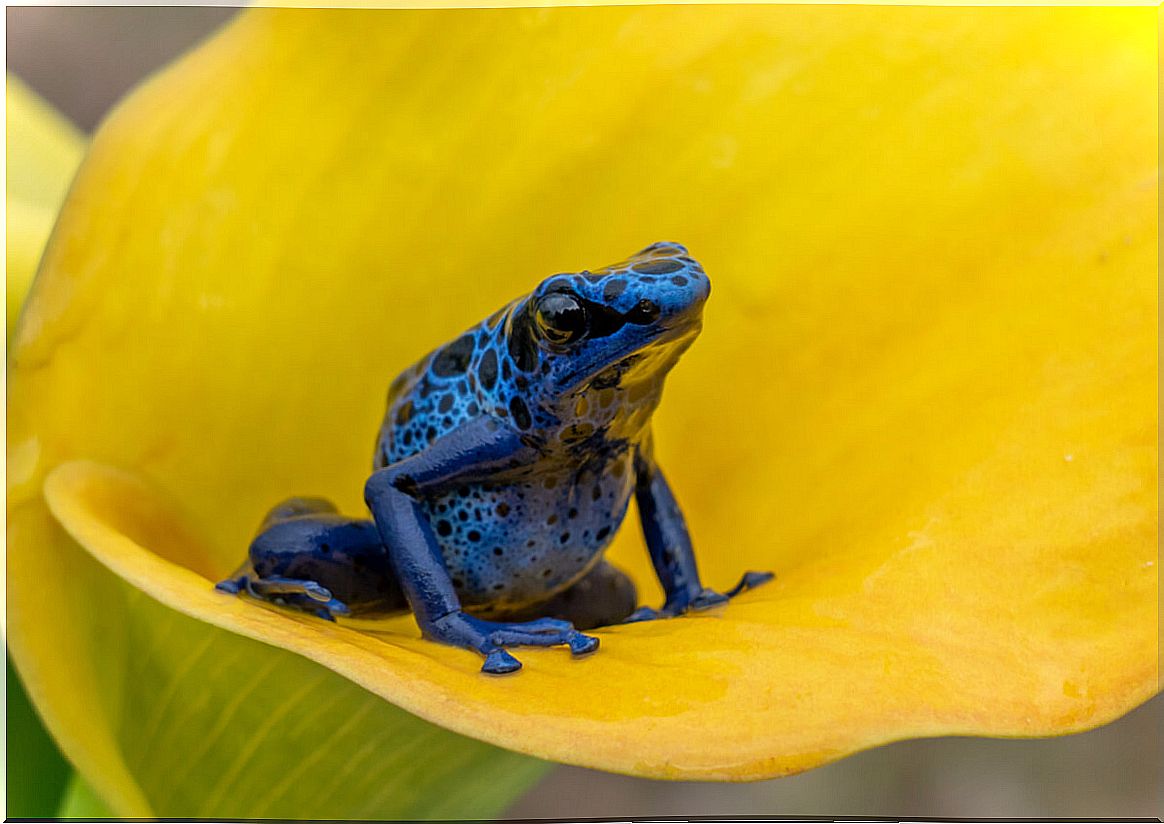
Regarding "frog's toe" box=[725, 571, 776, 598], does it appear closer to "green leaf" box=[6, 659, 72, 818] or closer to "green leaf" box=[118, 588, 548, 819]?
"green leaf" box=[118, 588, 548, 819]

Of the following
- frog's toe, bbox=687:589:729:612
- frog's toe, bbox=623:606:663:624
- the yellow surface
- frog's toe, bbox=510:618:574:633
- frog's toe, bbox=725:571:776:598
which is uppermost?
the yellow surface

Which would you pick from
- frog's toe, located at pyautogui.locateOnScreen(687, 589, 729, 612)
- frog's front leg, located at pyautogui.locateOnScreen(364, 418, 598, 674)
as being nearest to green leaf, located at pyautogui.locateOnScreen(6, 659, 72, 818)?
frog's front leg, located at pyautogui.locateOnScreen(364, 418, 598, 674)

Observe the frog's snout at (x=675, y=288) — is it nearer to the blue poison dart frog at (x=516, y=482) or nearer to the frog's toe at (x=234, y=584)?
the blue poison dart frog at (x=516, y=482)

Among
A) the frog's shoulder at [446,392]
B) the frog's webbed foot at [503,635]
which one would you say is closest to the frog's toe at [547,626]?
the frog's webbed foot at [503,635]

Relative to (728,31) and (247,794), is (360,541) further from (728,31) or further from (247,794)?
(728,31)

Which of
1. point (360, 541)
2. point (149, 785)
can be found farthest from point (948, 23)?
point (149, 785)
